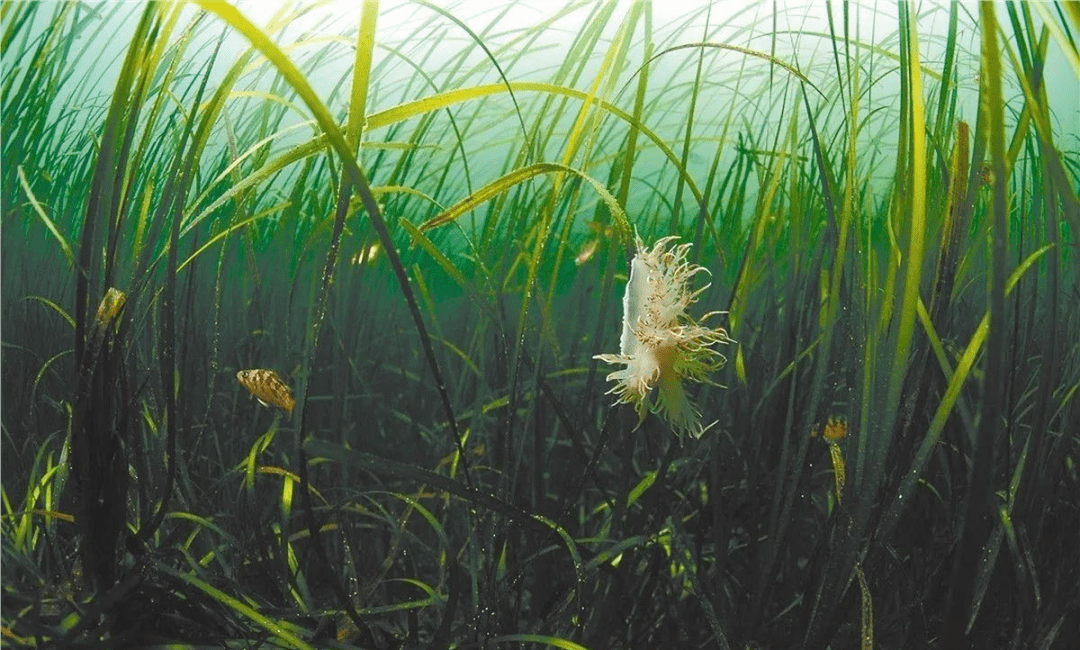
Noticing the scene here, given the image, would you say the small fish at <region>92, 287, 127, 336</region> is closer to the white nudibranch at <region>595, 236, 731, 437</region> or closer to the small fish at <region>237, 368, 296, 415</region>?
the small fish at <region>237, 368, 296, 415</region>

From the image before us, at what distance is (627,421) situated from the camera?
0.78m

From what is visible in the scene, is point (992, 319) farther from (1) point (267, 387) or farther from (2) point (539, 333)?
(1) point (267, 387)

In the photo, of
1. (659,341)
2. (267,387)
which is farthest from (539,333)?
(267,387)

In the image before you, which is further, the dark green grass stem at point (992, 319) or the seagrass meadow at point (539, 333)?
the seagrass meadow at point (539, 333)

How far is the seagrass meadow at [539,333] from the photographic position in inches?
27.4

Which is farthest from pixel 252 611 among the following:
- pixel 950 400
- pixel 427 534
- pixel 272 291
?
pixel 950 400

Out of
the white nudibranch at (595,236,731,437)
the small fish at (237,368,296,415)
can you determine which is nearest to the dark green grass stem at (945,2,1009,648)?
the white nudibranch at (595,236,731,437)

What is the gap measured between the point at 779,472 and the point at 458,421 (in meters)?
0.32

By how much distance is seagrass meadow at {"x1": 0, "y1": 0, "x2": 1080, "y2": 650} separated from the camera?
0.70m

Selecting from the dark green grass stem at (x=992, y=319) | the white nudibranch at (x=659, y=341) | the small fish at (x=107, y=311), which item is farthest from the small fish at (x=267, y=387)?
Result: the dark green grass stem at (x=992, y=319)

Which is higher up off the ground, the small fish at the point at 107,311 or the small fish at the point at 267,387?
the small fish at the point at 107,311

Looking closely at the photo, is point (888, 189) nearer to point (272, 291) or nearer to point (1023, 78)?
point (1023, 78)

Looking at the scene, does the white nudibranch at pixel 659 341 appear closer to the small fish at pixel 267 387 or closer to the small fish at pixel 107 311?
the small fish at pixel 267 387

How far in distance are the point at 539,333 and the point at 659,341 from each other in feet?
0.50
